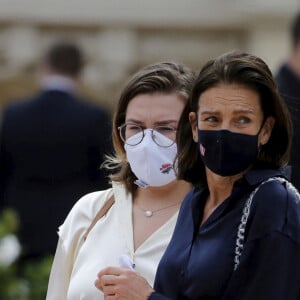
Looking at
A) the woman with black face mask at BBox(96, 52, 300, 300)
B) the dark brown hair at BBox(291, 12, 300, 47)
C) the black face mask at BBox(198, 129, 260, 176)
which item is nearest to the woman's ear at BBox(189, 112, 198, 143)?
the woman with black face mask at BBox(96, 52, 300, 300)

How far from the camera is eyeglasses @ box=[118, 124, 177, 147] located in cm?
444

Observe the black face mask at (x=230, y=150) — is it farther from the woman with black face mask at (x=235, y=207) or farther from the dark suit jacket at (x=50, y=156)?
the dark suit jacket at (x=50, y=156)

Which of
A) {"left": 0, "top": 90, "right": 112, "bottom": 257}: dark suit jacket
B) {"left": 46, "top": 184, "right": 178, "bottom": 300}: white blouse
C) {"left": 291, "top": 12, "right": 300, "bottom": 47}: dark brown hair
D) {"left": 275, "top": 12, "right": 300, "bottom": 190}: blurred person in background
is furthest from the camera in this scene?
{"left": 0, "top": 90, "right": 112, "bottom": 257}: dark suit jacket

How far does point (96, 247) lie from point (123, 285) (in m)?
0.61

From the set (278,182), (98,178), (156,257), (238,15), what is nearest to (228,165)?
(278,182)

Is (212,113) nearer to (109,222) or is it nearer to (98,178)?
(109,222)

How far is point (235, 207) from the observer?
3.65m

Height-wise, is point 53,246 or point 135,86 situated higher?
point 135,86

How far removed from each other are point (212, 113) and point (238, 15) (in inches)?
331

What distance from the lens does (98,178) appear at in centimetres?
768

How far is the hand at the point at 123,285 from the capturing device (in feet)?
12.2

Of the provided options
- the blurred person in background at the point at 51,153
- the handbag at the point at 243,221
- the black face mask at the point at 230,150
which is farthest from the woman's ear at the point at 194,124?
the blurred person in background at the point at 51,153

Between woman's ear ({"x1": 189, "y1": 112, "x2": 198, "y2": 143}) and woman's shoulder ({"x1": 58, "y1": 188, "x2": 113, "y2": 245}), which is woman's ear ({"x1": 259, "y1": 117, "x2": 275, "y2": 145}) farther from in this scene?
woman's shoulder ({"x1": 58, "y1": 188, "x2": 113, "y2": 245})

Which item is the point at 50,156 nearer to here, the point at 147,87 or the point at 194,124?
the point at 147,87
